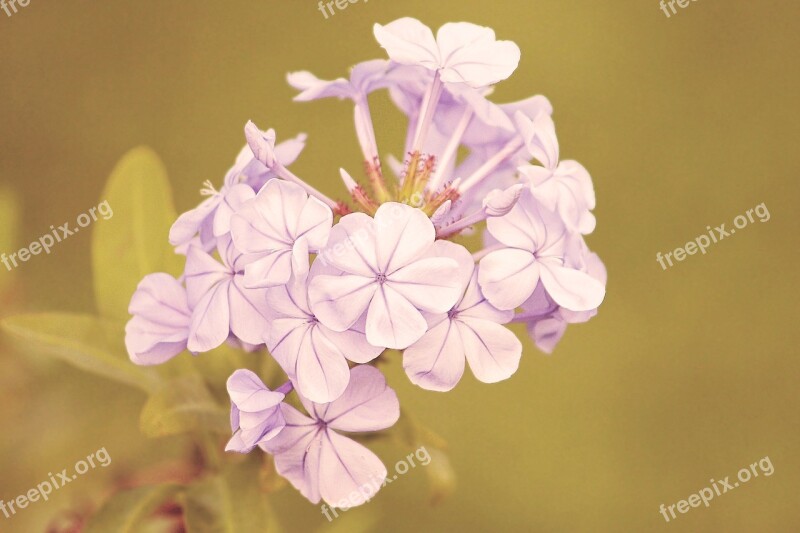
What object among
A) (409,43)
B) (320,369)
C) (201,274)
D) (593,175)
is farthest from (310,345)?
(593,175)

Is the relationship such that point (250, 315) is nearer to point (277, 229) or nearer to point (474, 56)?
point (277, 229)

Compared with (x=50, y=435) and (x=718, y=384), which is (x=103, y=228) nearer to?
(x=50, y=435)

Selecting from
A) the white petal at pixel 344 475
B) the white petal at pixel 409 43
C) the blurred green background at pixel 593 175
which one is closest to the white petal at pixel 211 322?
the white petal at pixel 344 475

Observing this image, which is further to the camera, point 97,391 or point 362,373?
point 97,391

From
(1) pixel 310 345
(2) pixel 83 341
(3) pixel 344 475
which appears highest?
(2) pixel 83 341

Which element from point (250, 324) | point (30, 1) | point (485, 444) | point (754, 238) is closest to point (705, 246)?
point (754, 238)

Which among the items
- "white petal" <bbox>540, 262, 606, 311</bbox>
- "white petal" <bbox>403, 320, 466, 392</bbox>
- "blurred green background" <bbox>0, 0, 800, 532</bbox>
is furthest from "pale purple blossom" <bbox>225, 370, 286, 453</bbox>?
"blurred green background" <bbox>0, 0, 800, 532</bbox>

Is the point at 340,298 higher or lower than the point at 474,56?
lower

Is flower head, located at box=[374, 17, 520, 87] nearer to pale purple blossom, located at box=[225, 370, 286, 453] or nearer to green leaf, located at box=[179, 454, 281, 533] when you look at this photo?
pale purple blossom, located at box=[225, 370, 286, 453]
